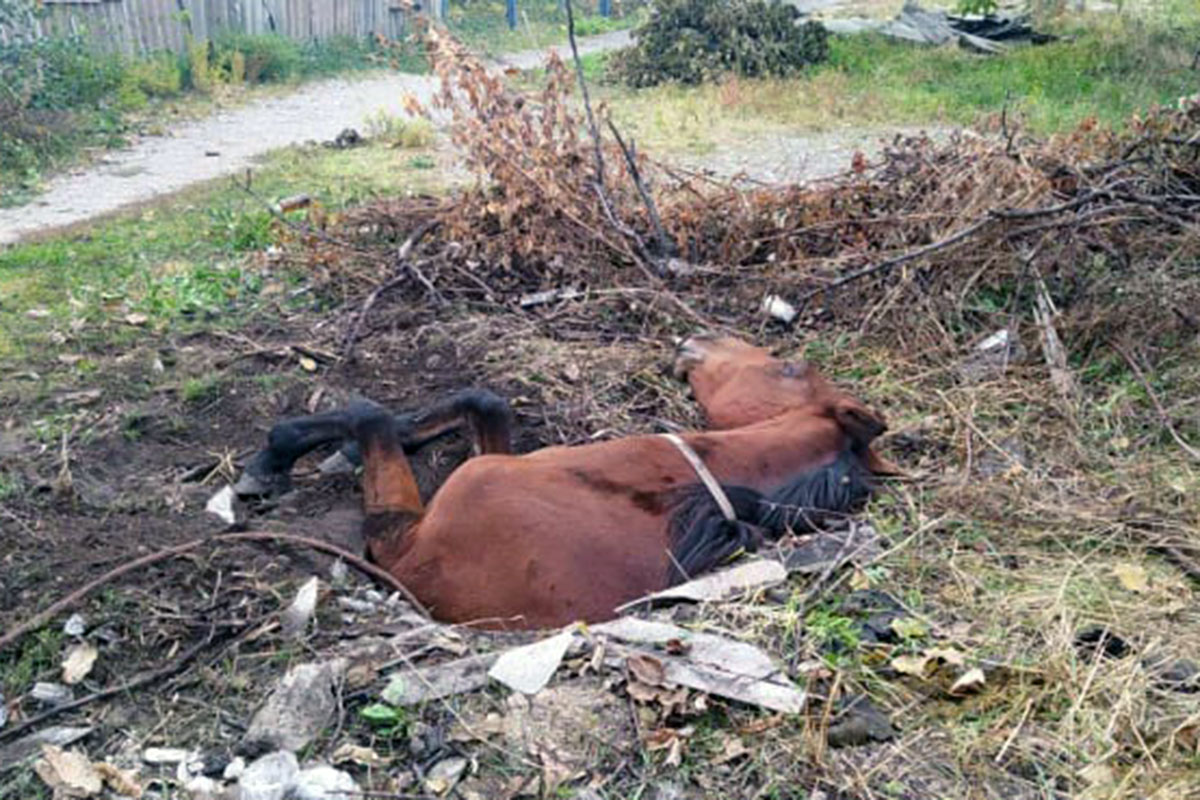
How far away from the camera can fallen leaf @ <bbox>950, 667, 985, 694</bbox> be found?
271cm

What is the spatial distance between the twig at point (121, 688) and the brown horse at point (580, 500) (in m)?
0.72

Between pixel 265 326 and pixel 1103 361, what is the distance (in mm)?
3956

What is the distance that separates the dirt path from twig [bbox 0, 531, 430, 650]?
4.06 meters

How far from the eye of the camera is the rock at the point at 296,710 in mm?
2479

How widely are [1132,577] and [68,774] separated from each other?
2914 millimetres

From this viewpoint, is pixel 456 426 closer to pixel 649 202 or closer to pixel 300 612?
pixel 300 612

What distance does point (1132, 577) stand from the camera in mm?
3285

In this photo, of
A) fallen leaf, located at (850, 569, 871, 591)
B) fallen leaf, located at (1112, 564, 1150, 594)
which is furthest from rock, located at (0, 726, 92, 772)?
fallen leaf, located at (1112, 564, 1150, 594)

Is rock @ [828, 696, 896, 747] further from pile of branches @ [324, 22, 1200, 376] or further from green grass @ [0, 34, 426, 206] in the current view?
green grass @ [0, 34, 426, 206]

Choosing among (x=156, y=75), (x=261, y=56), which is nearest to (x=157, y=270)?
(x=156, y=75)

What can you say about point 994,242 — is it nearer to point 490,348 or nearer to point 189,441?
point 490,348

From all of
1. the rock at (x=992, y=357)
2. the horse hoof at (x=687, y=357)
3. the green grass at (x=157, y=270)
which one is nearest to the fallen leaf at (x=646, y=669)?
the horse hoof at (x=687, y=357)

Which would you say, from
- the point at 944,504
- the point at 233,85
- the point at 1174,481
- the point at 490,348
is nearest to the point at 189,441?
the point at 490,348

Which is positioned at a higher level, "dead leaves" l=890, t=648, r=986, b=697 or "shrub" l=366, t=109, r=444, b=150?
"shrub" l=366, t=109, r=444, b=150
